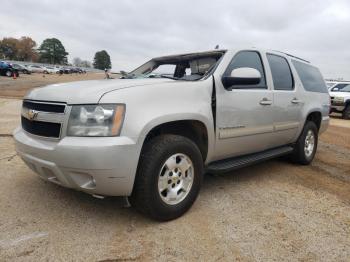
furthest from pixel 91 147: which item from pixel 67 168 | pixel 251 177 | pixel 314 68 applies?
pixel 314 68

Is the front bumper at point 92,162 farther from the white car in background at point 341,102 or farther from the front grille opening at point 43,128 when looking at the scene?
the white car in background at point 341,102

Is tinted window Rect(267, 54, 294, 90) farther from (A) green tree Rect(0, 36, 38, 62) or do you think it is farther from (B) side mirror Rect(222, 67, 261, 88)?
(A) green tree Rect(0, 36, 38, 62)

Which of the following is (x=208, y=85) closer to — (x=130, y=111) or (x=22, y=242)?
(x=130, y=111)

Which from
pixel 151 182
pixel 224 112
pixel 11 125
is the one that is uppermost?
pixel 224 112

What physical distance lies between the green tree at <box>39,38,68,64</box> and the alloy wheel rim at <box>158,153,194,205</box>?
130 meters

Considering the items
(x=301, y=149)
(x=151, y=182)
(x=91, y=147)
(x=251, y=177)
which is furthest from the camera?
(x=301, y=149)

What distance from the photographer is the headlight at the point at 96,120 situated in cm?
266

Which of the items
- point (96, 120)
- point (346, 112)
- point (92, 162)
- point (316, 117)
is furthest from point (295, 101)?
point (346, 112)

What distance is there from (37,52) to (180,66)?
132443mm

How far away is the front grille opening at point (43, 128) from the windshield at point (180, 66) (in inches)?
59.4

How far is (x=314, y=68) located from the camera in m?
5.92

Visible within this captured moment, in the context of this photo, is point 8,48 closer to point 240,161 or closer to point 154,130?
point 240,161

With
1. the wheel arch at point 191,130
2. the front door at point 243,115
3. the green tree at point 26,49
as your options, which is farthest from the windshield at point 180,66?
the green tree at point 26,49

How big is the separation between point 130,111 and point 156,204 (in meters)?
0.83
